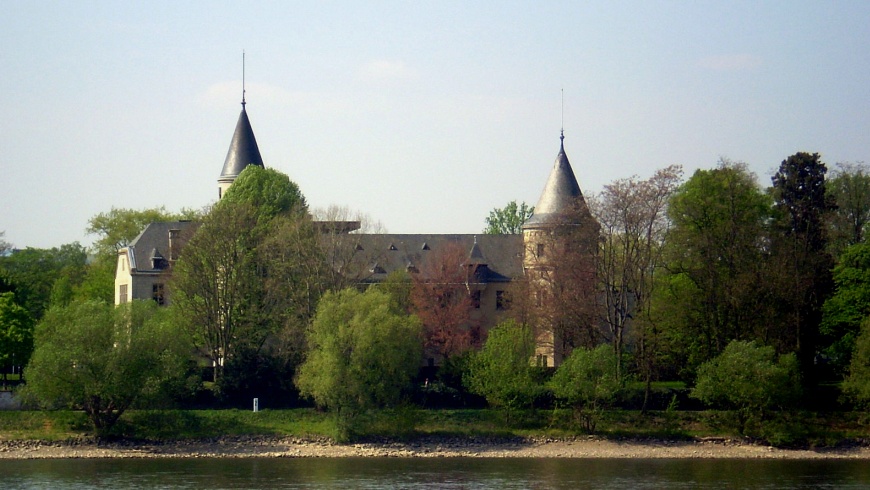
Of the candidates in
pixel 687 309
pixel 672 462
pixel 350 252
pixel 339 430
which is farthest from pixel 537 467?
pixel 350 252

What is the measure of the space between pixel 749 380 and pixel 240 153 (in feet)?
122

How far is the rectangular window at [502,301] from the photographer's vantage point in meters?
63.0

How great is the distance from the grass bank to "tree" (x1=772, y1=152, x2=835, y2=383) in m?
4.41

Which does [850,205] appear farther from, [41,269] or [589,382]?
[41,269]

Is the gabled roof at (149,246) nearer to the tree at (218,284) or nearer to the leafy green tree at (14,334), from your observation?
the leafy green tree at (14,334)

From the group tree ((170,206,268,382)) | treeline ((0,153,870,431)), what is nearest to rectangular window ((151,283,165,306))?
treeline ((0,153,870,431))

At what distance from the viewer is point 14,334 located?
5572 cm

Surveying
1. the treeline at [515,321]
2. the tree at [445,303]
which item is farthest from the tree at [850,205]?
the tree at [445,303]

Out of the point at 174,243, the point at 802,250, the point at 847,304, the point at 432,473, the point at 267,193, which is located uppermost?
the point at 267,193

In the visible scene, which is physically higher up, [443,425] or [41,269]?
[41,269]

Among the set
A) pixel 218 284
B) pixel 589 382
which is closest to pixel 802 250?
pixel 589 382

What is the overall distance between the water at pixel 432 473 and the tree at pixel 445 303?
13577 mm

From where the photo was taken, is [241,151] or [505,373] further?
[241,151]

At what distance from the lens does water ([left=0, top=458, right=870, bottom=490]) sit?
39.7m
